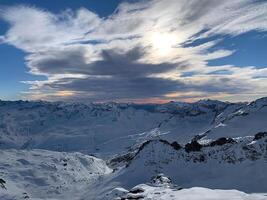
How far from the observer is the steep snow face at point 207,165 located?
97188mm

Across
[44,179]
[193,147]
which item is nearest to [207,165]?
[193,147]

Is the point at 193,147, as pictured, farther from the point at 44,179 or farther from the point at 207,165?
the point at 44,179

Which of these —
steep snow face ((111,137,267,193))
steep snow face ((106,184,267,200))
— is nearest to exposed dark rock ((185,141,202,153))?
steep snow face ((111,137,267,193))

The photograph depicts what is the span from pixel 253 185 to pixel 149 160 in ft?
135

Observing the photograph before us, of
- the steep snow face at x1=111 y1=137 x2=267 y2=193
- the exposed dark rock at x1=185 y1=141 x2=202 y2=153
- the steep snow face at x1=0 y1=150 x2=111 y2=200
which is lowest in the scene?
the steep snow face at x1=0 y1=150 x2=111 y2=200

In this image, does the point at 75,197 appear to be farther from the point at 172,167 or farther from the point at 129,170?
the point at 172,167

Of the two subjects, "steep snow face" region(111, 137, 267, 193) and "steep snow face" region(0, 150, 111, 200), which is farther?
"steep snow face" region(0, 150, 111, 200)

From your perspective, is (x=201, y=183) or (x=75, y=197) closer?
(x=201, y=183)

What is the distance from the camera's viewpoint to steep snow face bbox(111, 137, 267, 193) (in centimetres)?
9719

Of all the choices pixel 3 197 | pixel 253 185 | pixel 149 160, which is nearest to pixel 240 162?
pixel 253 185

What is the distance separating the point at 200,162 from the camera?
114938 millimetres

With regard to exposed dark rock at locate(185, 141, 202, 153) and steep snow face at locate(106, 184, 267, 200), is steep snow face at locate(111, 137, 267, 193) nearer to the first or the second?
exposed dark rock at locate(185, 141, 202, 153)

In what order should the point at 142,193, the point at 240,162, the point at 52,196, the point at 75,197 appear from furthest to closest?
1. the point at 52,196
2. the point at 75,197
3. the point at 240,162
4. the point at 142,193

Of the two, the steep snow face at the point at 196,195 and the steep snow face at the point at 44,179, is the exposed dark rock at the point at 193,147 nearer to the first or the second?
the steep snow face at the point at 44,179
